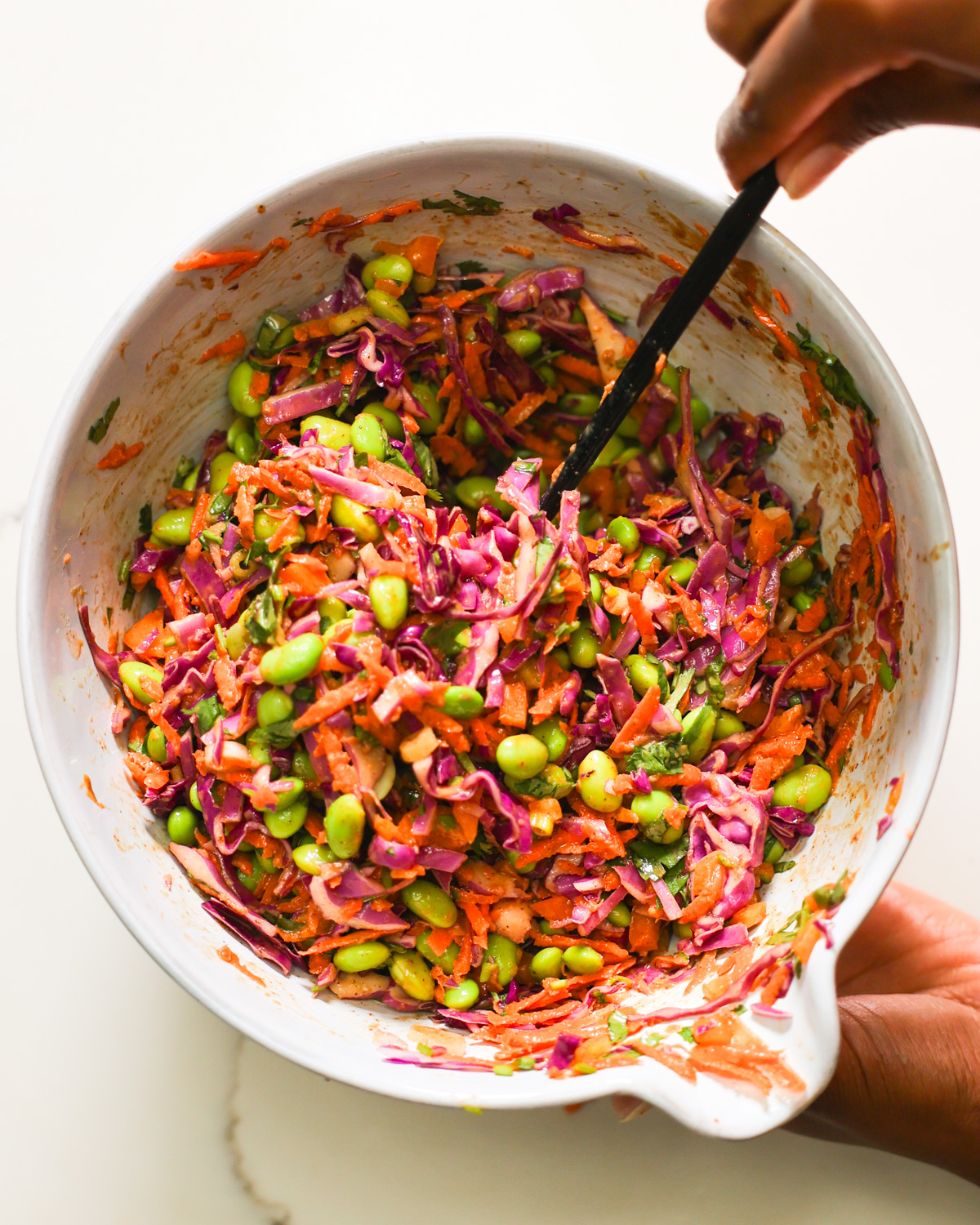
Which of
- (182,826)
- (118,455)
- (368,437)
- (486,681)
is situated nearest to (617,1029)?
(486,681)

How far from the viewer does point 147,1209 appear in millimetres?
2230

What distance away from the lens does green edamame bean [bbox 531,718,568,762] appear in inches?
69.2

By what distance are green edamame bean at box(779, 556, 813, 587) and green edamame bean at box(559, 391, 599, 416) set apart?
572mm

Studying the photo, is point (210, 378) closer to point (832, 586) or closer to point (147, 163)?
point (147, 163)

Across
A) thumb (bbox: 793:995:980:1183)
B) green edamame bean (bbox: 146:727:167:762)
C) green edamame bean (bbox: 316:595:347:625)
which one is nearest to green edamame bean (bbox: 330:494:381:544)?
green edamame bean (bbox: 316:595:347:625)

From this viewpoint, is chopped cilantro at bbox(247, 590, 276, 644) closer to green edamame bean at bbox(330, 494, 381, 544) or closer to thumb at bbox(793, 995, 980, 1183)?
green edamame bean at bbox(330, 494, 381, 544)

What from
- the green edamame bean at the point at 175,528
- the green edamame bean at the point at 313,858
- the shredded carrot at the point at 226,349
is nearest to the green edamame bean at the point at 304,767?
the green edamame bean at the point at 313,858

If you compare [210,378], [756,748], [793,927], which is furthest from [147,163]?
[793,927]

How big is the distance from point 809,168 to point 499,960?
158 cm

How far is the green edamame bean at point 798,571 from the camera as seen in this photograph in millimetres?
1941

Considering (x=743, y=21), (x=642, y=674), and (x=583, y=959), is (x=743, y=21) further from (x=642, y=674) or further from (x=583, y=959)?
(x=583, y=959)

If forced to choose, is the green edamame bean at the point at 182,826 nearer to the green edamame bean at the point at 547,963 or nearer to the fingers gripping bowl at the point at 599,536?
the fingers gripping bowl at the point at 599,536

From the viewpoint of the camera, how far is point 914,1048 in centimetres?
207

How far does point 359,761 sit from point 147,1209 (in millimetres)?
1493
